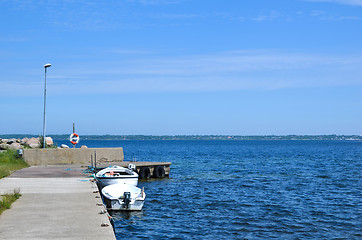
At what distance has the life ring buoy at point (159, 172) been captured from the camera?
140 feet

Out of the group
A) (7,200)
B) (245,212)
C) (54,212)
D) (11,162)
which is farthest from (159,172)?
(54,212)

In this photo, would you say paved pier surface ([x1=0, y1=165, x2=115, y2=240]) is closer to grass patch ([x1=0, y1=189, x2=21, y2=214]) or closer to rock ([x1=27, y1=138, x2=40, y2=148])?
grass patch ([x1=0, y1=189, x2=21, y2=214])

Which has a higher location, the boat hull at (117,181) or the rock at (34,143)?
the rock at (34,143)

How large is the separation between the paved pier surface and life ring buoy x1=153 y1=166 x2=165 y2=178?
16.7 m

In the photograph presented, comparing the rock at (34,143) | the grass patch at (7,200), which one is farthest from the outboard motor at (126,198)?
the rock at (34,143)

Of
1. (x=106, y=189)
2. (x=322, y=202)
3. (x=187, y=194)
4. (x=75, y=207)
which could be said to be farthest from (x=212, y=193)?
(x=75, y=207)

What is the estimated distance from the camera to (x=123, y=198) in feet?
72.9

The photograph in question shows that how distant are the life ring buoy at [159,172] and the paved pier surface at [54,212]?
16717mm

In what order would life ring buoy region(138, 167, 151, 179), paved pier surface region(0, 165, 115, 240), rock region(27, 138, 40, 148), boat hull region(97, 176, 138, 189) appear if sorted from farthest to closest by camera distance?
rock region(27, 138, 40, 148)
life ring buoy region(138, 167, 151, 179)
boat hull region(97, 176, 138, 189)
paved pier surface region(0, 165, 115, 240)

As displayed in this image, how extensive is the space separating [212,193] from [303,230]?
12.7 m

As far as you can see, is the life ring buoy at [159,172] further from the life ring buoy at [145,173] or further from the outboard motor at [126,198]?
the outboard motor at [126,198]

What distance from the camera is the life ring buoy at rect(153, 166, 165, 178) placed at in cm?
4278

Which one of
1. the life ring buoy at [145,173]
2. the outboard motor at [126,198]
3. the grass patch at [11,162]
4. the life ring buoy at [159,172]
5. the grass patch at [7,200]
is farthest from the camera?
the life ring buoy at [159,172]

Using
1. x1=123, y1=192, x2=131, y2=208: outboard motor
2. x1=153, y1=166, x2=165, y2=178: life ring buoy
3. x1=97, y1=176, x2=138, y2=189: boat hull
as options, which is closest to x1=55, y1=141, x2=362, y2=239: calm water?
x1=123, y1=192, x2=131, y2=208: outboard motor
